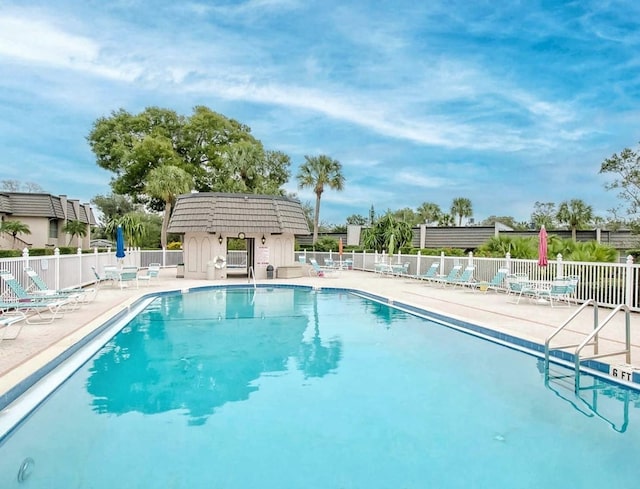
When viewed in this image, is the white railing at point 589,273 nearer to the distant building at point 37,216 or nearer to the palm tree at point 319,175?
the palm tree at point 319,175

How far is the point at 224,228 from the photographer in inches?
816

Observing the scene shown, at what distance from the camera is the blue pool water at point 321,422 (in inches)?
146

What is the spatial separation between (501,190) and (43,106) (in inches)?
1165

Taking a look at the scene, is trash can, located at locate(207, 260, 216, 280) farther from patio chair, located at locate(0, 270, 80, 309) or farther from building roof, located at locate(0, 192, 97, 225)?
building roof, located at locate(0, 192, 97, 225)

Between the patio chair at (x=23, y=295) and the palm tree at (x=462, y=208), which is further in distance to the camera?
the palm tree at (x=462, y=208)

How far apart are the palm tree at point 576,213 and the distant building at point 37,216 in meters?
43.3

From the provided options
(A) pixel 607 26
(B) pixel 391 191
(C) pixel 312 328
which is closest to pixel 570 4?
(A) pixel 607 26

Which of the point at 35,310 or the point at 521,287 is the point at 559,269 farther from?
the point at 35,310

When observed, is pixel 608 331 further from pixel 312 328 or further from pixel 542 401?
pixel 312 328

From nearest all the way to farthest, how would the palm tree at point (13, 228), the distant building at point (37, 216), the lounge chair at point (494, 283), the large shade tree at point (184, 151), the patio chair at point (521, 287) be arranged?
the patio chair at point (521, 287)
the lounge chair at point (494, 283)
the palm tree at point (13, 228)
the distant building at point (37, 216)
the large shade tree at point (184, 151)

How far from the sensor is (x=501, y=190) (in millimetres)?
33594

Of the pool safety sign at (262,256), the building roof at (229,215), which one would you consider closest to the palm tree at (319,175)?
the building roof at (229,215)

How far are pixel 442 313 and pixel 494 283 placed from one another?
524 cm

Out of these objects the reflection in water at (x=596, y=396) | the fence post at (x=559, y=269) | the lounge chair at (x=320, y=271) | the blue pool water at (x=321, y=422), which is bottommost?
the blue pool water at (x=321, y=422)
